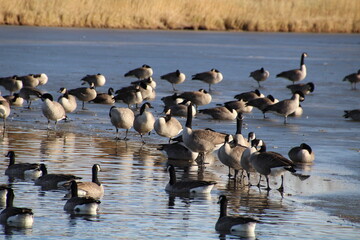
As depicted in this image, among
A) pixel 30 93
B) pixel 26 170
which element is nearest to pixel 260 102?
pixel 30 93

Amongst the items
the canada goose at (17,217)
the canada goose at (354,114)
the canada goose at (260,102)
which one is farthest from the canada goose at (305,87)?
the canada goose at (17,217)

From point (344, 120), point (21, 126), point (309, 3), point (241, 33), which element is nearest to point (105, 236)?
point (21, 126)

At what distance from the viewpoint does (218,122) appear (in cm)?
1919

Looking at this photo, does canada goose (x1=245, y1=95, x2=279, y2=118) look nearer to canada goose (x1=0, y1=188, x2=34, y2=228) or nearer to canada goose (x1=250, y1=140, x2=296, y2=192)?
canada goose (x1=250, y1=140, x2=296, y2=192)

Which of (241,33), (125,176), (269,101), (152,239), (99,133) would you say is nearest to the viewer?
(152,239)

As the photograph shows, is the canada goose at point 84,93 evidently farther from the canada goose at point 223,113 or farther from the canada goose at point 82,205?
the canada goose at point 82,205

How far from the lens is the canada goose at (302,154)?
13516 mm

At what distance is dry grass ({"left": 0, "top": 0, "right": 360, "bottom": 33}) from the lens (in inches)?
2274

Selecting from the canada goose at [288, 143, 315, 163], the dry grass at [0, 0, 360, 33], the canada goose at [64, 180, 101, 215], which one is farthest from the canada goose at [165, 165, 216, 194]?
the dry grass at [0, 0, 360, 33]

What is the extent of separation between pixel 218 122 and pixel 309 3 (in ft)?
164

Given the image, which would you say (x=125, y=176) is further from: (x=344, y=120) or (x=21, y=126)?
(x=344, y=120)

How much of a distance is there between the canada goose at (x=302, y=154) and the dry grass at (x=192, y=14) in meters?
45.9

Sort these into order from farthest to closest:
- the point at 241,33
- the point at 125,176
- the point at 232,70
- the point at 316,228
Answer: the point at 241,33 < the point at 232,70 < the point at 125,176 < the point at 316,228

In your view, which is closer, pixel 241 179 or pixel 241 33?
pixel 241 179
